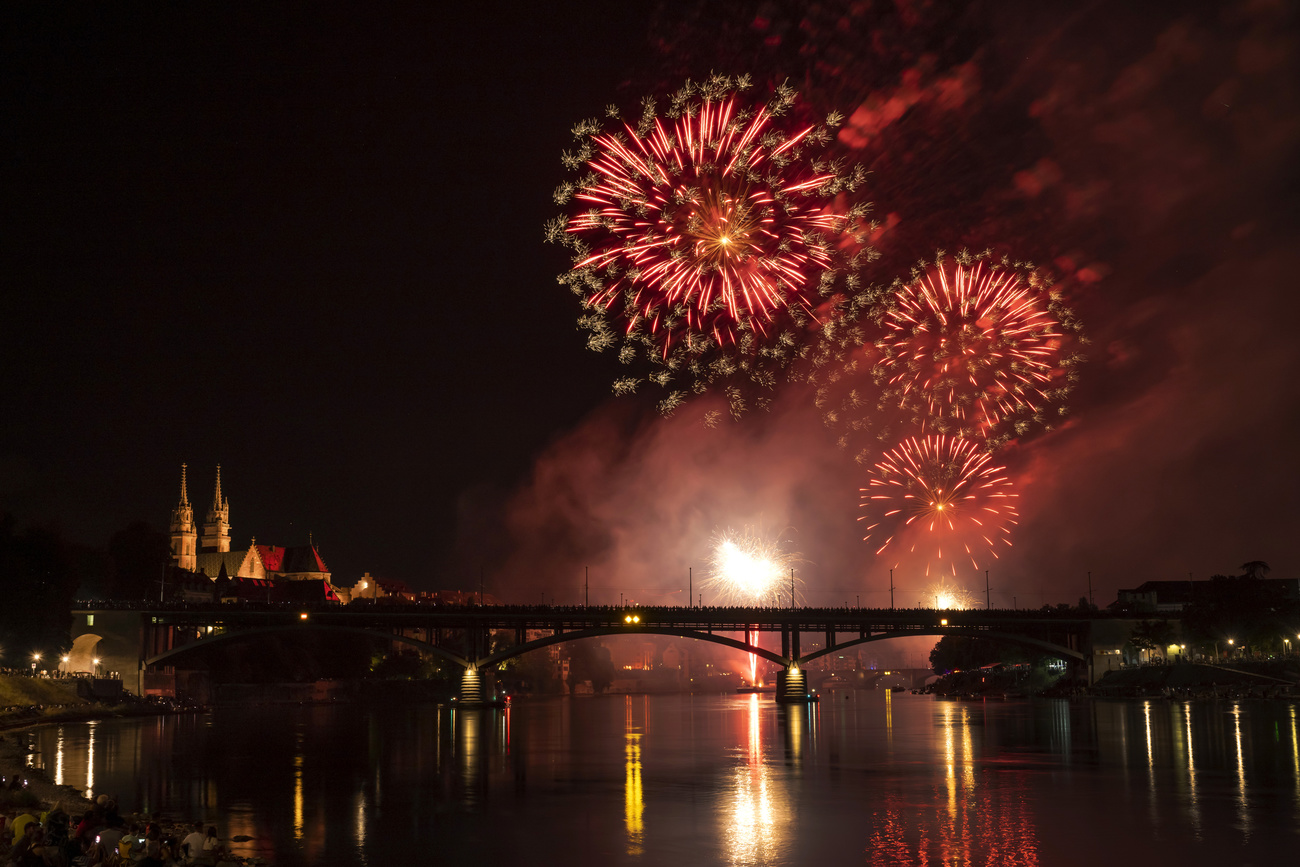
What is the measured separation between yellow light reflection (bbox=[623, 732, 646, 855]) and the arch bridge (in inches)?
2443

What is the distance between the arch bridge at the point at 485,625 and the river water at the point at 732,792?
42.9 metres

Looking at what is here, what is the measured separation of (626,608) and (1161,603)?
96.8 metres

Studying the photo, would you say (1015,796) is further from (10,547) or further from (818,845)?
(10,547)

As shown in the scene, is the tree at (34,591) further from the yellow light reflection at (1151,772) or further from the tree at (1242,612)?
the tree at (1242,612)

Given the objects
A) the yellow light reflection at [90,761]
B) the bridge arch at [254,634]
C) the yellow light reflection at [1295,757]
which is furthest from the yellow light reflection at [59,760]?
the yellow light reflection at [1295,757]

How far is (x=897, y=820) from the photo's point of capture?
34.9 meters

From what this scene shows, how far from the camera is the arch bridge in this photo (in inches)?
4938

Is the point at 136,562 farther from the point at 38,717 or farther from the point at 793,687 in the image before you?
the point at 793,687

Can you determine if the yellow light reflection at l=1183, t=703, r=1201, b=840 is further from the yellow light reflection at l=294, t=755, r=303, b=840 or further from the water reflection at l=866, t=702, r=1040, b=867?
the yellow light reflection at l=294, t=755, r=303, b=840

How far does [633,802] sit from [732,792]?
4.82 m

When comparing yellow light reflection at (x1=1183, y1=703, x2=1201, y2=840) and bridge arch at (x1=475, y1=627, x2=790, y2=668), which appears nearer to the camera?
yellow light reflection at (x1=1183, y1=703, x2=1201, y2=840)

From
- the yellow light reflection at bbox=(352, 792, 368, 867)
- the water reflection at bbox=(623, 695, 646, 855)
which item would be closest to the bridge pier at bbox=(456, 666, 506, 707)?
the water reflection at bbox=(623, 695, 646, 855)

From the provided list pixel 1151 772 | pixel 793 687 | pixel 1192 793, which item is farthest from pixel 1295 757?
pixel 793 687

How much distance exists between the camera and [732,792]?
43.6 metres
